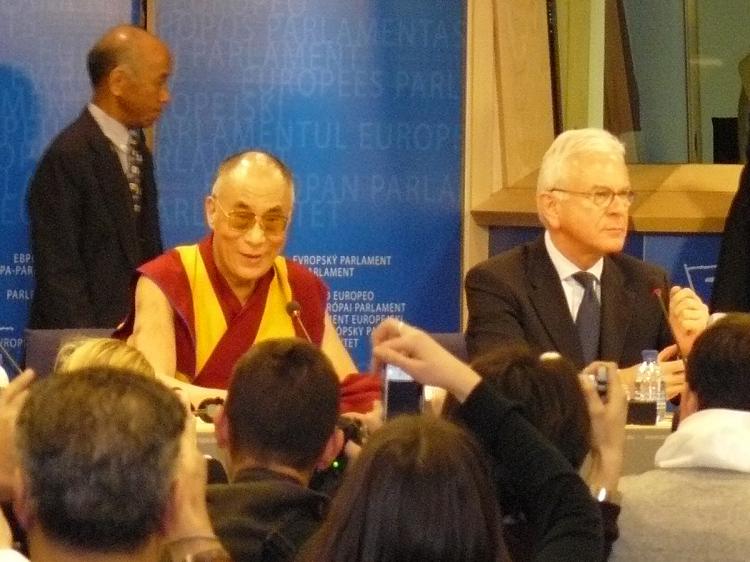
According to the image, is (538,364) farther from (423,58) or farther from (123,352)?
(423,58)

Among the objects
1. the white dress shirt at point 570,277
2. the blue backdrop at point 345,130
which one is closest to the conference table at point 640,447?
the white dress shirt at point 570,277

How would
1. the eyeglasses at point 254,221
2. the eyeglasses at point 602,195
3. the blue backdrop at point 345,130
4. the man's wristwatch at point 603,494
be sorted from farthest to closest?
the blue backdrop at point 345,130, the eyeglasses at point 602,195, the eyeglasses at point 254,221, the man's wristwatch at point 603,494

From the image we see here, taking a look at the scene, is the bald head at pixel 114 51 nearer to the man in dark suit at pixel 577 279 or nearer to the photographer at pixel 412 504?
the man in dark suit at pixel 577 279

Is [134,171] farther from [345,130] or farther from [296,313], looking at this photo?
[296,313]

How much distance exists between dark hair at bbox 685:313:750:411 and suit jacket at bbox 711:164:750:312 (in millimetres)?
2686

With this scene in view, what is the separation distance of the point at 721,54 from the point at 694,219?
1.52m

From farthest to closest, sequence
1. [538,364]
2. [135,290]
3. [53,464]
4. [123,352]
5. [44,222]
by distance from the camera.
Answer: [44,222] < [135,290] < [123,352] < [538,364] < [53,464]

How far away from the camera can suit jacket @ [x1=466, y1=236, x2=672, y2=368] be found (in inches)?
167

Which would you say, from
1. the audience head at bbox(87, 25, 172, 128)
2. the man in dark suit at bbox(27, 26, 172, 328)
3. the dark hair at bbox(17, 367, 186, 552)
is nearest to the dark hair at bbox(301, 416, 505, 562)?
the dark hair at bbox(17, 367, 186, 552)

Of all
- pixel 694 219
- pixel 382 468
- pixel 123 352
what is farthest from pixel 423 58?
pixel 382 468

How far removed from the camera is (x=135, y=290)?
422cm

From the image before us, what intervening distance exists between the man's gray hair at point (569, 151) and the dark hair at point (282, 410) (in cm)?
213

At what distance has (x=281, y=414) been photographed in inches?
94.5

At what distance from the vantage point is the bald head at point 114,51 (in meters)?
5.35
